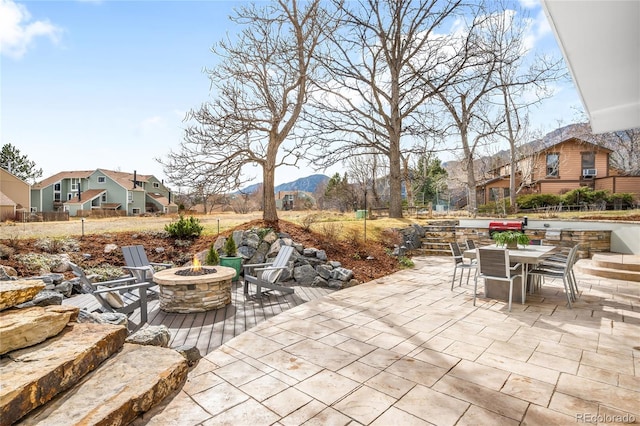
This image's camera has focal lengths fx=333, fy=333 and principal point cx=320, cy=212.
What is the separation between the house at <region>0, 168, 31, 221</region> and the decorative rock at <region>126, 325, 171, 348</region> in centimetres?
1610

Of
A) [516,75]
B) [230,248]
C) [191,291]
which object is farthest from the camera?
[516,75]

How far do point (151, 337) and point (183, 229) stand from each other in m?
6.09

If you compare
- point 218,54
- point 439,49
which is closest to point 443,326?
point 218,54

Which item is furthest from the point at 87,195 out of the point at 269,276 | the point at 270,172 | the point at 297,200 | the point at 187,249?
the point at 269,276

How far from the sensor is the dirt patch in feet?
23.1

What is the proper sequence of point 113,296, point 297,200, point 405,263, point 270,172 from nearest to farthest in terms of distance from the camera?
1. point 113,296
2. point 405,263
3. point 270,172
4. point 297,200

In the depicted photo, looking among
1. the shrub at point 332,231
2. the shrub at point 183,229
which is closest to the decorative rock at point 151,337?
the shrub at point 183,229

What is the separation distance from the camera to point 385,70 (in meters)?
14.0

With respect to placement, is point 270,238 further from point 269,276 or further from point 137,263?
point 137,263

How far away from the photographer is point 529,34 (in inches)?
534

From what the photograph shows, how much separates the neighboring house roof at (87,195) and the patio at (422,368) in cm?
2389

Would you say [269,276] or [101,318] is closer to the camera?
[101,318]

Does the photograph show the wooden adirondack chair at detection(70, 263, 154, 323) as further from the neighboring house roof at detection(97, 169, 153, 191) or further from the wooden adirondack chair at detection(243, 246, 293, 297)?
the neighboring house roof at detection(97, 169, 153, 191)

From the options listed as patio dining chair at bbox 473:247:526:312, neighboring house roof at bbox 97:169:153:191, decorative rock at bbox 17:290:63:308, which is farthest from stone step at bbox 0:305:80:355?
neighboring house roof at bbox 97:169:153:191
